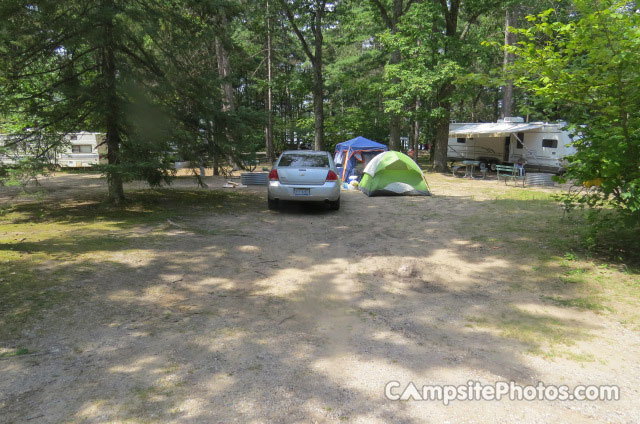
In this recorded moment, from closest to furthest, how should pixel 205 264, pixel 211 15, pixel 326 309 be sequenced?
pixel 326 309 < pixel 205 264 < pixel 211 15

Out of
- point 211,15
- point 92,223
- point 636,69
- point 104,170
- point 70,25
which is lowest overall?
point 92,223

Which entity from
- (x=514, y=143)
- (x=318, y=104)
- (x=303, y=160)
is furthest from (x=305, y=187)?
(x=514, y=143)

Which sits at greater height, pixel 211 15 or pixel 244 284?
pixel 211 15

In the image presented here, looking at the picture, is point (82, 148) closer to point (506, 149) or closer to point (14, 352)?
point (14, 352)

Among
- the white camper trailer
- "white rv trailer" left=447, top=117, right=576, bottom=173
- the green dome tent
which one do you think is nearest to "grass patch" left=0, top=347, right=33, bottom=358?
the green dome tent

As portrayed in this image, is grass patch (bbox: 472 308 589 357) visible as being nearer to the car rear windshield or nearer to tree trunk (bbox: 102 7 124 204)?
the car rear windshield

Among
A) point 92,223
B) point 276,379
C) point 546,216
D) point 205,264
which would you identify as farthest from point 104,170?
point 546,216

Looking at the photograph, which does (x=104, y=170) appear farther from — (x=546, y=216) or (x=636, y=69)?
(x=546, y=216)

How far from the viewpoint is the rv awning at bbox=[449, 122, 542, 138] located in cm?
2027

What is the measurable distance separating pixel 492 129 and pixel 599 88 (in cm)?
1732

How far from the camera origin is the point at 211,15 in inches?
415

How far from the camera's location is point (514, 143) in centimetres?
2203

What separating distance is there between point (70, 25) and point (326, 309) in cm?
813

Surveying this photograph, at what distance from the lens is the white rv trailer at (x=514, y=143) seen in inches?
762
